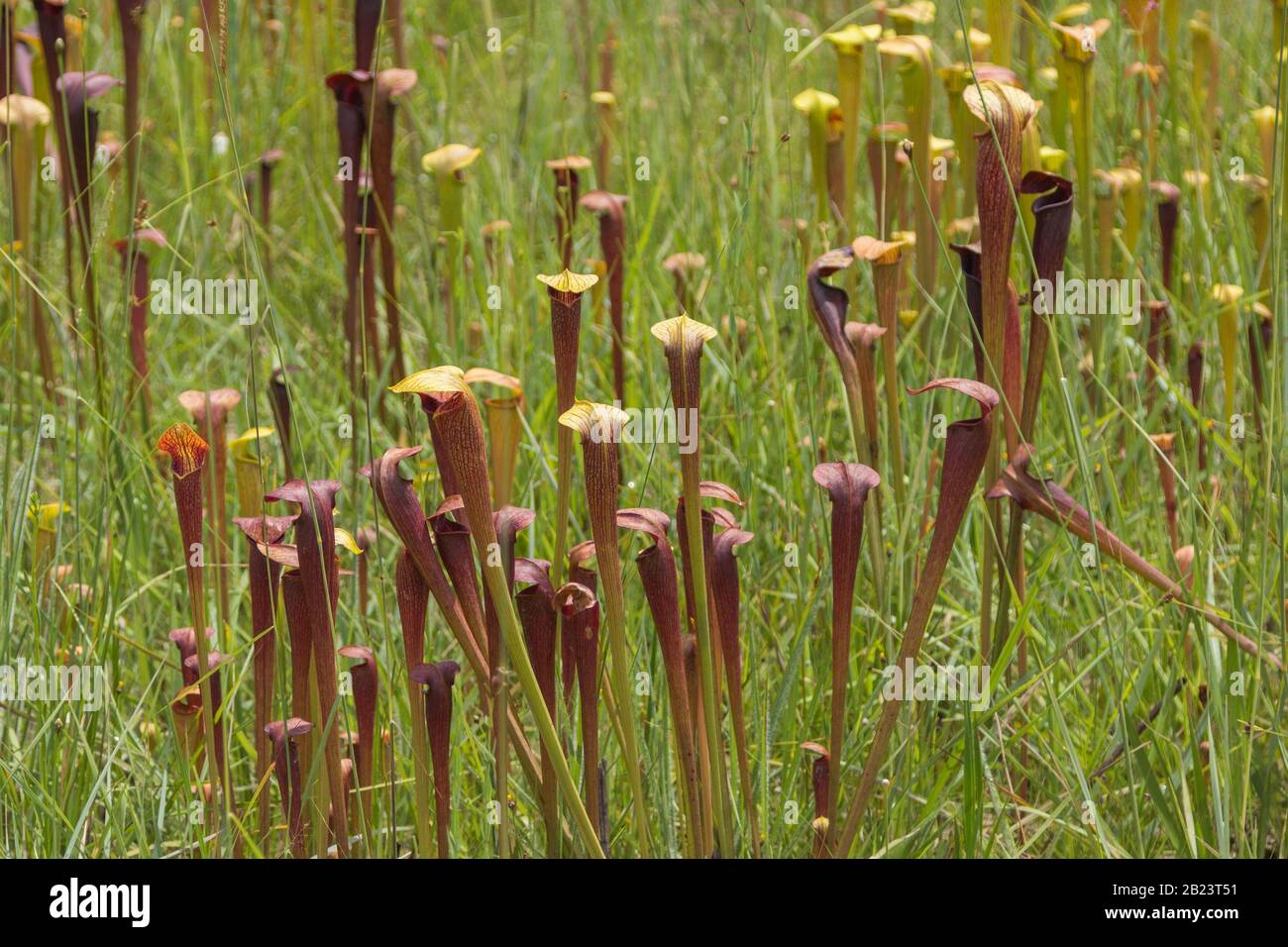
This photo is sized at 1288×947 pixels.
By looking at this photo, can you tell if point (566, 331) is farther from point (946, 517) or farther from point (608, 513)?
point (946, 517)

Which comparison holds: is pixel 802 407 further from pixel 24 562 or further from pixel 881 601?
pixel 24 562

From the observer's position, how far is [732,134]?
376 cm

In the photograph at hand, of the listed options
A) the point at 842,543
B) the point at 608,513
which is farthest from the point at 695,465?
the point at 842,543

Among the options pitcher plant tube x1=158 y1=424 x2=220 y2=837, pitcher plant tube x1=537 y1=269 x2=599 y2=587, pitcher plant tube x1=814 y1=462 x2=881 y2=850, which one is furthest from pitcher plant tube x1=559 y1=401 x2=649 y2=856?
pitcher plant tube x1=158 y1=424 x2=220 y2=837

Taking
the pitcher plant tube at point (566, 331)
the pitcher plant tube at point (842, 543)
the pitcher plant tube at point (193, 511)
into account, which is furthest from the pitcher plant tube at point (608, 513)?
the pitcher plant tube at point (193, 511)

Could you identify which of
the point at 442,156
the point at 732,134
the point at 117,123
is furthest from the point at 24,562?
the point at 117,123

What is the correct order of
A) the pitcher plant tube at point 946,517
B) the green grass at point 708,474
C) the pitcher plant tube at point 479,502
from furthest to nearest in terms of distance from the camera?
1. the green grass at point 708,474
2. the pitcher plant tube at point 946,517
3. the pitcher plant tube at point 479,502

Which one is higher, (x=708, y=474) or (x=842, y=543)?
(x=708, y=474)

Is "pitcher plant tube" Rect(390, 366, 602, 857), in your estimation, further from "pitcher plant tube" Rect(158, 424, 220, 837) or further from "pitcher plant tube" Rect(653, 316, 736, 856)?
"pitcher plant tube" Rect(158, 424, 220, 837)

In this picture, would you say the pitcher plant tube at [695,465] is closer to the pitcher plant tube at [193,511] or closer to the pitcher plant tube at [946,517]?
the pitcher plant tube at [946,517]

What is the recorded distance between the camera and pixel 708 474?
242 cm

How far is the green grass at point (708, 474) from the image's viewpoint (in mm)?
1561

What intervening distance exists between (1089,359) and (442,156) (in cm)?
138

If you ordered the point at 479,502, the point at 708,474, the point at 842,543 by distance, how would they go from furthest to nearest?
the point at 708,474 < the point at 842,543 < the point at 479,502
